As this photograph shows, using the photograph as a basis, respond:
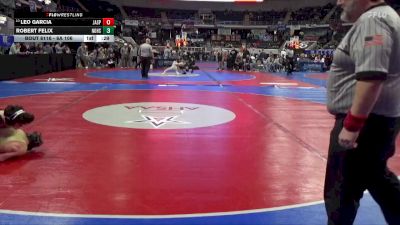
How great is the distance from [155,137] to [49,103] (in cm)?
420

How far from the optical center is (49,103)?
30.1 feet

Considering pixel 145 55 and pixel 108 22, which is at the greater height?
pixel 108 22

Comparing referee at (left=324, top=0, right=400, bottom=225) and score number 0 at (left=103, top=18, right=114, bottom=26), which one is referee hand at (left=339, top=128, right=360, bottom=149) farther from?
score number 0 at (left=103, top=18, right=114, bottom=26)

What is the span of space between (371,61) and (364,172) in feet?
2.08

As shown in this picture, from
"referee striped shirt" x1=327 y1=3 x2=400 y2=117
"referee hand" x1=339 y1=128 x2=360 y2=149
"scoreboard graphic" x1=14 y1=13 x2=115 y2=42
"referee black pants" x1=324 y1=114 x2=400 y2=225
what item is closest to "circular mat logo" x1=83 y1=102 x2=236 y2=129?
"referee black pants" x1=324 y1=114 x2=400 y2=225

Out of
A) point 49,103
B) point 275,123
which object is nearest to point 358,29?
point 275,123

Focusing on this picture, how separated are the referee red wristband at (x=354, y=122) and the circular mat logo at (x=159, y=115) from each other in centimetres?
466

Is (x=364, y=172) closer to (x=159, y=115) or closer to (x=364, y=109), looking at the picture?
(x=364, y=109)

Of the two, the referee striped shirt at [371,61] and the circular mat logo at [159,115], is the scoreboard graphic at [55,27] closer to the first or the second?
the circular mat logo at [159,115]

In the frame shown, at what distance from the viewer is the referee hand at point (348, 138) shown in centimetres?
208

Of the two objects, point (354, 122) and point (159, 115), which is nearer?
point (354, 122)

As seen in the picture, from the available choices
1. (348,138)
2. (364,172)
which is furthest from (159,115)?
(348,138)

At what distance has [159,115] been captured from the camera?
25.5 feet

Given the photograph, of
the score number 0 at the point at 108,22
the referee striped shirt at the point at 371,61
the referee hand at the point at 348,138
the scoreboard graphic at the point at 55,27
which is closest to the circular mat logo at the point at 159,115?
the referee striped shirt at the point at 371,61
